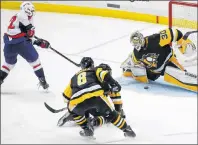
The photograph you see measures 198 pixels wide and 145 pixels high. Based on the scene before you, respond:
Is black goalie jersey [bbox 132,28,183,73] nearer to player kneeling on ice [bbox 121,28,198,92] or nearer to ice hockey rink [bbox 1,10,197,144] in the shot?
player kneeling on ice [bbox 121,28,198,92]

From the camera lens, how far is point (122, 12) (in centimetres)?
719

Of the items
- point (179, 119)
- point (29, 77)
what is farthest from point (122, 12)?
point (179, 119)

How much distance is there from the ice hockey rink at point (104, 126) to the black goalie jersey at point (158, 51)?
202 millimetres

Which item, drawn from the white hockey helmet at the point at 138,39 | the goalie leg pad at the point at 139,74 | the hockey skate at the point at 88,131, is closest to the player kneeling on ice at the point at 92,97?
the hockey skate at the point at 88,131

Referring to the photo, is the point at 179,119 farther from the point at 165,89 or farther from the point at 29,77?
the point at 29,77

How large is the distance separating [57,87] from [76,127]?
3.39 ft

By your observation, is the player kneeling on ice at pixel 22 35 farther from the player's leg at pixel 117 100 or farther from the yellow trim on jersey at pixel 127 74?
the player's leg at pixel 117 100

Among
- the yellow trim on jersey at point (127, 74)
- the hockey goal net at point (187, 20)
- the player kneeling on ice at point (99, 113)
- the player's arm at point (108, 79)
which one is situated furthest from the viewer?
the hockey goal net at point (187, 20)

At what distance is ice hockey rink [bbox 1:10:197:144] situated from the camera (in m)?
3.97

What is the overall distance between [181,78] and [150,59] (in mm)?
303

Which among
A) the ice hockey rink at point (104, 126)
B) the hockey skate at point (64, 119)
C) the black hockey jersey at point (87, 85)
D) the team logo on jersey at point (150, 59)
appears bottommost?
the ice hockey rink at point (104, 126)

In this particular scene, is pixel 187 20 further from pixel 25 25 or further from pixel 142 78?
pixel 25 25

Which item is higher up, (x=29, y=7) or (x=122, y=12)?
(x=29, y=7)

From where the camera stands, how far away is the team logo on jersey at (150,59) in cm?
487
